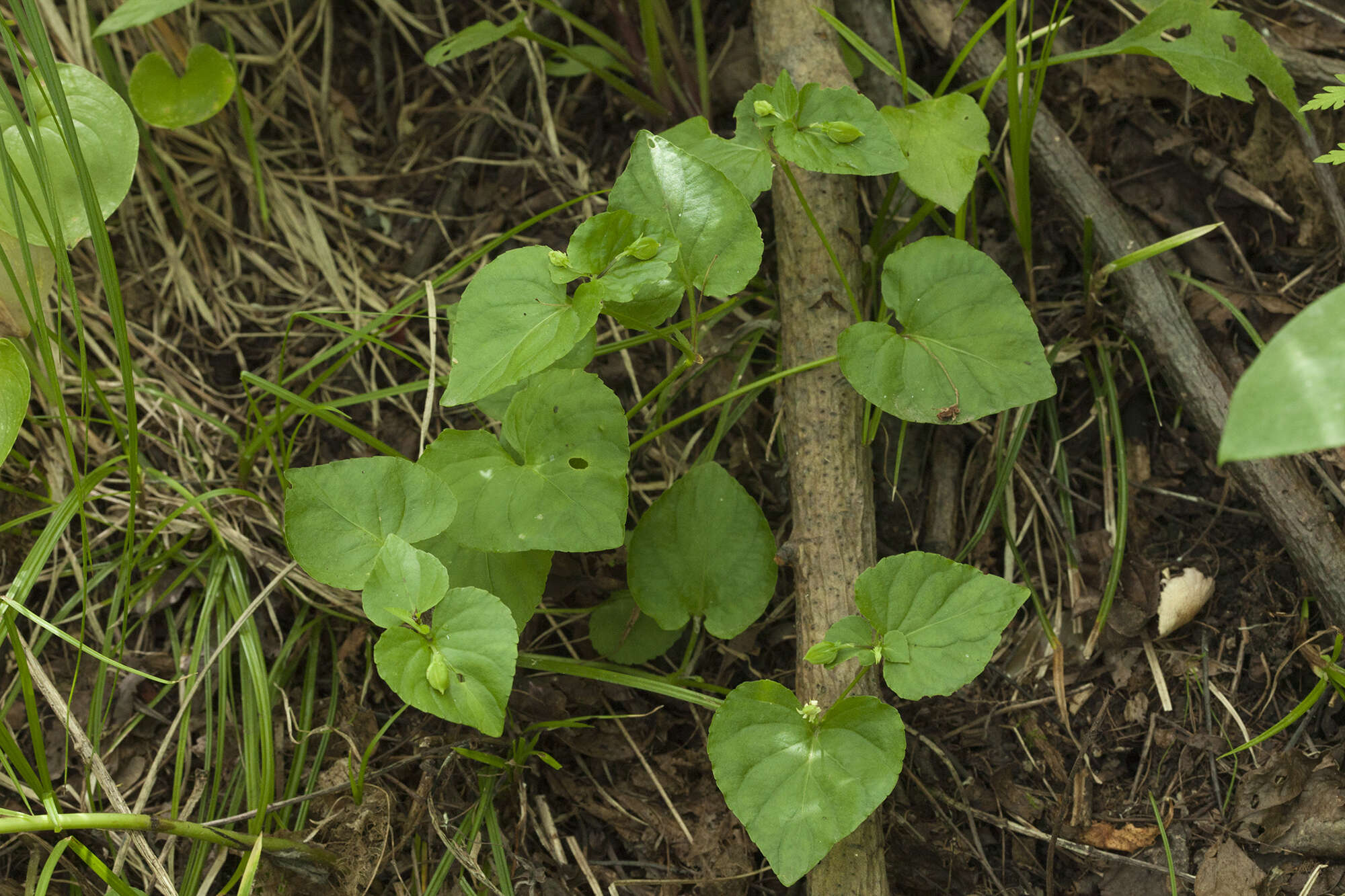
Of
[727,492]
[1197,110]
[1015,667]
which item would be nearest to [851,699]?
[727,492]

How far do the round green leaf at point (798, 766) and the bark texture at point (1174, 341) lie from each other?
846 millimetres

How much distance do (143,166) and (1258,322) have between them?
2.48 metres

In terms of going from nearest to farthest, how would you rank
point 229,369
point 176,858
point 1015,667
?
point 176,858 < point 1015,667 < point 229,369

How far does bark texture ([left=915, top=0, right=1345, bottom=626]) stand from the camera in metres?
1.66

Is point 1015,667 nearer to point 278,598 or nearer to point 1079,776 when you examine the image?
point 1079,776

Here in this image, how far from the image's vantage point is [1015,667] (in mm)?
1849

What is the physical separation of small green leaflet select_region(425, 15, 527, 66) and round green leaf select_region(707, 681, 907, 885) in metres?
1.38

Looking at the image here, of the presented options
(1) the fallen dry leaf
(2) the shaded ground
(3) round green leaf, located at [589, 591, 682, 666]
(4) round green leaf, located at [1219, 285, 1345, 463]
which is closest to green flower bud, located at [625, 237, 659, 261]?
(2) the shaded ground

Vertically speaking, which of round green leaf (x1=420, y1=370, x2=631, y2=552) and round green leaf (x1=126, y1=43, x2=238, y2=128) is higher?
round green leaf (x1=126, y1=43, x2=238, y2=128)

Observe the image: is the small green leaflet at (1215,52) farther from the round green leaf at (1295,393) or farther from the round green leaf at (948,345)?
the round green leaf at (1295,393)

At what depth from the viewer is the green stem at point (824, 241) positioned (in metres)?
1.62

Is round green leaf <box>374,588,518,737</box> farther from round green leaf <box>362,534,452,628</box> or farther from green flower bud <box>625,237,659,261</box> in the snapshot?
green flower bud <box>625,237,659,261</box>

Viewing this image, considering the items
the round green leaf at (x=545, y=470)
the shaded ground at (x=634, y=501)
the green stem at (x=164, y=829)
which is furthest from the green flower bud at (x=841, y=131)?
the green stem at (x=164, y=829)

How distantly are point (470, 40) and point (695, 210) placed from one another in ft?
2.45
